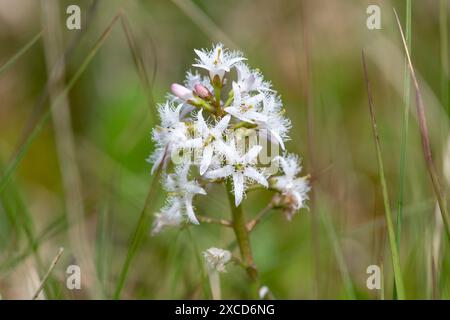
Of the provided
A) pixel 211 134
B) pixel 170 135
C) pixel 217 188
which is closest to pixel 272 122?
pixel 211 134

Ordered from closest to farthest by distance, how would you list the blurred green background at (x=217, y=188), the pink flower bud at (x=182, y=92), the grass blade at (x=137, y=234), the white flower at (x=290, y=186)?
the grass blade at (x=137, y=234) < the pink flower bud at (x=182, y=92) < the white flower at (x=290, y=186) < the blurred green background at (x=217, y=188)

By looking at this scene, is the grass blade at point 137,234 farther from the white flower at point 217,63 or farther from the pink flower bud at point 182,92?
the white flower at point 217,63

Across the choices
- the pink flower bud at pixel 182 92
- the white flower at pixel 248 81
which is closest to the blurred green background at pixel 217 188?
the pink flower bud at pixel 182 92

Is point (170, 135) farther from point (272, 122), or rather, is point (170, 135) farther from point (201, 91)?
point (272, 122)

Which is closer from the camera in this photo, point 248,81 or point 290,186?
point 248,81

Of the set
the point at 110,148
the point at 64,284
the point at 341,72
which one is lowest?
the point at 64,284

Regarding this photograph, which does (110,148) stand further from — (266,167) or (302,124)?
(266,167)
